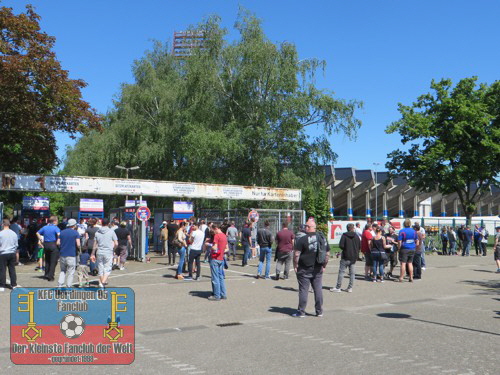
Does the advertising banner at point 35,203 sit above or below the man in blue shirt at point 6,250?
above

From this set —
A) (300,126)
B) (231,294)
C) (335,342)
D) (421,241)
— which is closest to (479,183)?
(300,126)

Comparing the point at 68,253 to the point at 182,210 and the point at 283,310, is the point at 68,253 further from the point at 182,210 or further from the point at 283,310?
the point at 182,210

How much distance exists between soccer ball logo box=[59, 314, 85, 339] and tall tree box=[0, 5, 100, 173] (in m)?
14.7

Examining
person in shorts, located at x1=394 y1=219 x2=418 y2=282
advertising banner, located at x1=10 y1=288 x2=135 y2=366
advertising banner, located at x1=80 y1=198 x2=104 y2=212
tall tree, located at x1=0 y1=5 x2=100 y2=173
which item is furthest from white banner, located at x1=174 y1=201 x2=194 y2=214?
advertising banner, located at x1=10 y1=288 x2=135 y2=366

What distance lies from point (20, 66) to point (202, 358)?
16.9 meters

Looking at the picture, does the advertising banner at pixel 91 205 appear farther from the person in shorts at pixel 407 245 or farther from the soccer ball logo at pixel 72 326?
the soccer ball logo at pixel 72 326

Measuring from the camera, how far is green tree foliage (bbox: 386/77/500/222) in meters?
40.1

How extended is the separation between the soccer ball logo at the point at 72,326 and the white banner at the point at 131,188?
1496cm

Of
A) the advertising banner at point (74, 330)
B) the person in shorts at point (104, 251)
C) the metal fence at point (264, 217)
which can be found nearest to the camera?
the advertising banner at point (74, 330)

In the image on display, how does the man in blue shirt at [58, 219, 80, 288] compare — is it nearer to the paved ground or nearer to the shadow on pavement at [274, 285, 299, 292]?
the paved ground

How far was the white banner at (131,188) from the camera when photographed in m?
22.0

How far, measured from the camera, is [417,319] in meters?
10.1

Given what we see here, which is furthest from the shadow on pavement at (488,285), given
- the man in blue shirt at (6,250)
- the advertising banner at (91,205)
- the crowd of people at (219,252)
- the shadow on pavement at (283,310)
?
the advertising banner at (91,205)

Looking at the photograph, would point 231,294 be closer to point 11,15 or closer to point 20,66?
point 20,66
